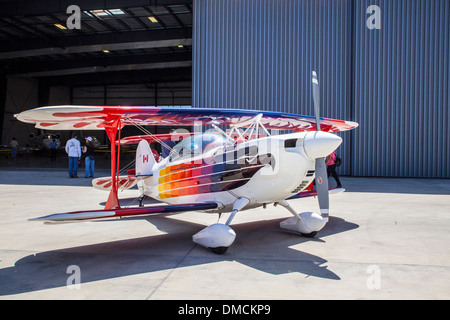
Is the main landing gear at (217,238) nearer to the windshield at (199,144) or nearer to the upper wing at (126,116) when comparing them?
the windshield at (199,144)

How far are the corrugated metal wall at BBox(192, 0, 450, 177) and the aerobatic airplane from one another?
34.5ft

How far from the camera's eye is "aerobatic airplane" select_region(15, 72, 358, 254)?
4816mm

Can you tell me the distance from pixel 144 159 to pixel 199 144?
2.31 m

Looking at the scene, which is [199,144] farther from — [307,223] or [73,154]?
[73,154]

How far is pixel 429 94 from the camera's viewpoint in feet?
53.2

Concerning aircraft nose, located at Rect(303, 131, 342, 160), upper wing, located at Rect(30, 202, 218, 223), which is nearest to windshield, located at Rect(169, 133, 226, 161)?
upper wing, located at Rect(30, 202, 218, 223)

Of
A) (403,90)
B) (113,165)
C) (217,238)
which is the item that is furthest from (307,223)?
(403,90)

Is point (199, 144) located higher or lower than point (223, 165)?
higher

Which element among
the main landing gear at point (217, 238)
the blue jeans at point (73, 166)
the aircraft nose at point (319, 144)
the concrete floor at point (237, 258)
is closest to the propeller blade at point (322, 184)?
the aircraft nose at point (319, 144)

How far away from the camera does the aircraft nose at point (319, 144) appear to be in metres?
4.61

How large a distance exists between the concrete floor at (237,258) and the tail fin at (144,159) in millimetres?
1202

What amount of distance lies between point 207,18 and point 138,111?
13576 millimetres

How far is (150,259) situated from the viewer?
4.60 meters

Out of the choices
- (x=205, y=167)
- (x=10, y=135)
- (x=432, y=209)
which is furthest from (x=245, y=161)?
(x=10, y=135)
